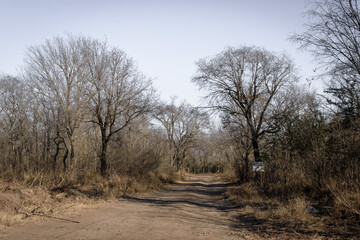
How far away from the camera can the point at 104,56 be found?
703 inches

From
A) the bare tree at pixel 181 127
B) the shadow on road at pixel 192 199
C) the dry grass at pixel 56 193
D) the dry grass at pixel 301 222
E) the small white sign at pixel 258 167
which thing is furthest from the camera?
the bare tree at pixel 181 127

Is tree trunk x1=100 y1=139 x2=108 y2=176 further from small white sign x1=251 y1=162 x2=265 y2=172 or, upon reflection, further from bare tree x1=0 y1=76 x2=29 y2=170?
small white sign x1=251 y1=162 x2=265 y2=172

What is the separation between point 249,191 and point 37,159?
11.4m

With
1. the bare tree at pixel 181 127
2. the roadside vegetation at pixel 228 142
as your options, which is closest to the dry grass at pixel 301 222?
the roadside vegetation at pixel 228 142

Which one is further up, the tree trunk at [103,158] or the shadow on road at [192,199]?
the tree trunk at [103,158]

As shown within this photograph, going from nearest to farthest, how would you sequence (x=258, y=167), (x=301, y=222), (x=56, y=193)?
1. (x=301, y=222)
2. (x=56, y=193)
3. (x=258, y=167)

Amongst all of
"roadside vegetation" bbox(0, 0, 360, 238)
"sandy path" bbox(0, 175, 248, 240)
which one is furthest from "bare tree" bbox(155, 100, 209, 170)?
"sandy path" bbox(0, 175, 248, 240)

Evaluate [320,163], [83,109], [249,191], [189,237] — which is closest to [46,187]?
[83,109]

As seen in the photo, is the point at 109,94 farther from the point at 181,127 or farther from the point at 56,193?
the point at 181,127

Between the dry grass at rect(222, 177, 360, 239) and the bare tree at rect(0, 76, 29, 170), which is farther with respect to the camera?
the bare tree at rect(0, 76, 29, 170)

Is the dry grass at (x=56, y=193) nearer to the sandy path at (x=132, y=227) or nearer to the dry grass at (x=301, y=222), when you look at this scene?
the sandy path at (x=132, y=227)

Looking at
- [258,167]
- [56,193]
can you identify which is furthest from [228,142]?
[56,193]

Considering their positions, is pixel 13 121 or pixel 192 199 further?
pixel 13 121

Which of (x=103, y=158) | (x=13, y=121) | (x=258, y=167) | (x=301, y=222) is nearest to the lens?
(x=301, y=222)
